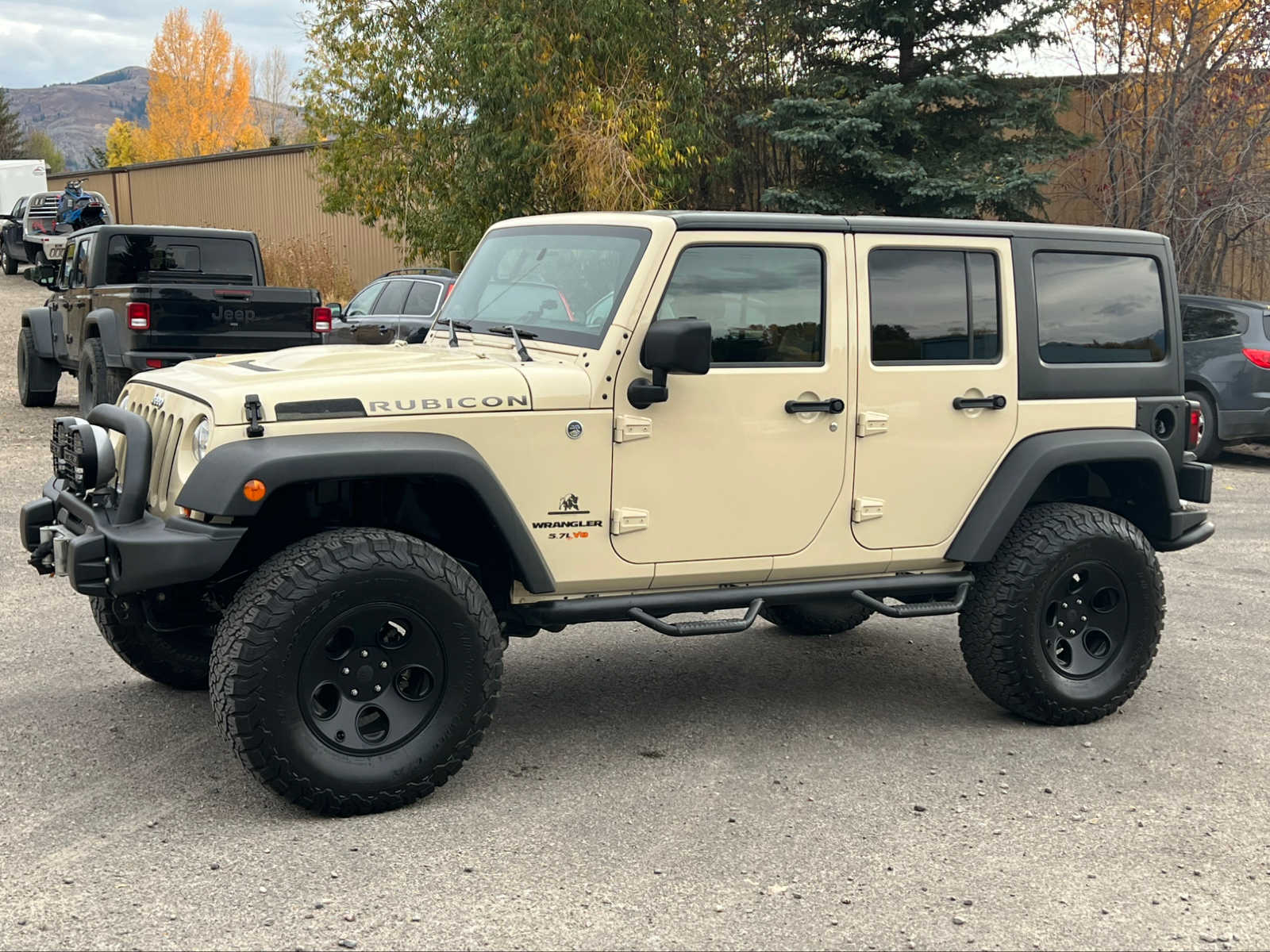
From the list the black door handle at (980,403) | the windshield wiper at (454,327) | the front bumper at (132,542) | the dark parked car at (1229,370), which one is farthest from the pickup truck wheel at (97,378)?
the dark parked car at (1229,370)

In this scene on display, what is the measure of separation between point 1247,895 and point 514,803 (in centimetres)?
225

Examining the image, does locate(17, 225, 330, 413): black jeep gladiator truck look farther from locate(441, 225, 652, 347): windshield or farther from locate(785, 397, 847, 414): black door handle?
locate(785, 397, 847, 414): black door handle

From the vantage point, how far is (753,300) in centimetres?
493

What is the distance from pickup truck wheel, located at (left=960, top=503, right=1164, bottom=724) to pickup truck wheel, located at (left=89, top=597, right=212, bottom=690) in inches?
122

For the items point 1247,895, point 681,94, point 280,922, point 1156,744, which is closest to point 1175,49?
point 681,94

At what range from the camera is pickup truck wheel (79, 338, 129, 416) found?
12.1 m

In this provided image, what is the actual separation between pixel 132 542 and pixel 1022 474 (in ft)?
10.7

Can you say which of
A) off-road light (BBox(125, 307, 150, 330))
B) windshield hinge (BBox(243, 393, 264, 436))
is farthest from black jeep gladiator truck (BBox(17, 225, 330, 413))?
windshield hinge (BBox(243, 393, 264, 436))

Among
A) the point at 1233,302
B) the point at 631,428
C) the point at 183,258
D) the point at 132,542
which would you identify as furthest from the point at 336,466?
the point at 1233,302

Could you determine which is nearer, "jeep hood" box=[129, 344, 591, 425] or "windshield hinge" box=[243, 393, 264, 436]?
"windshield hinge" box=[243, 393, 264, 436]

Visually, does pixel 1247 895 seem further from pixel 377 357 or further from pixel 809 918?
pixel 377 357

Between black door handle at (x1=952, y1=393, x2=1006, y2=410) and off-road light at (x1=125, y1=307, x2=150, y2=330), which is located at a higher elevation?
off-road light at (x1=125, y1=307, x2=150, y2=330)

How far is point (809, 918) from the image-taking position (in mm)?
3709

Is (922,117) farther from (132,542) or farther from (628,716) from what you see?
(132,542)
